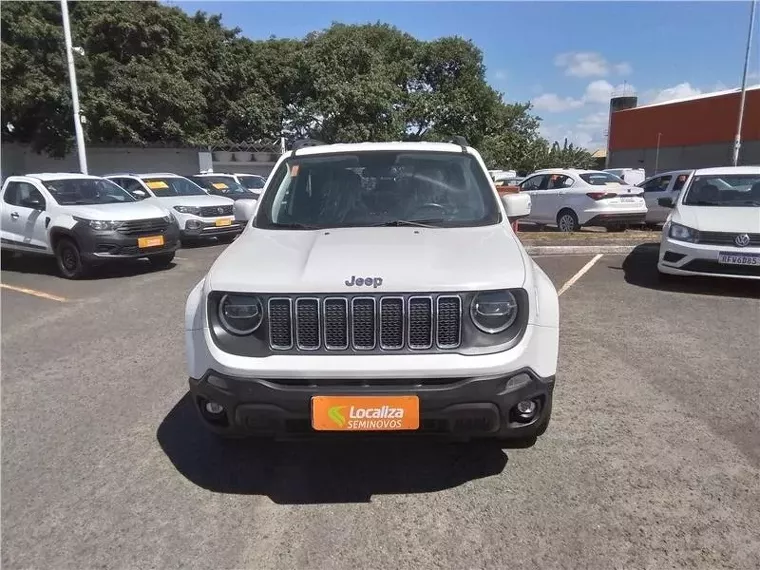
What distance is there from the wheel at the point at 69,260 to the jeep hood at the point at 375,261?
705 cm

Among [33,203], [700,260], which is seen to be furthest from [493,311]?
[33,203]

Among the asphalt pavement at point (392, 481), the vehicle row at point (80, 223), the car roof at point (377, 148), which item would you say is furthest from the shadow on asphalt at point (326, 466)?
the vehicle row at point (80, 223)

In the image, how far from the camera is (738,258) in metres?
6.99

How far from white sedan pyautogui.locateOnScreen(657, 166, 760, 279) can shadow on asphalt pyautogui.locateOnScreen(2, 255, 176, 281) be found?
800 cm

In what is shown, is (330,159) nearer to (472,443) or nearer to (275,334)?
(275,334)

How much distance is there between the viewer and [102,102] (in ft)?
86.0

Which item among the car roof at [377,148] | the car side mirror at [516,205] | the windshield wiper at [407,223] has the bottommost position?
the windshield wiper at [407,223]

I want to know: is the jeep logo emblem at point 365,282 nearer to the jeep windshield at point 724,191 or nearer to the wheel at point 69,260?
the jeep windshield at point 724,191

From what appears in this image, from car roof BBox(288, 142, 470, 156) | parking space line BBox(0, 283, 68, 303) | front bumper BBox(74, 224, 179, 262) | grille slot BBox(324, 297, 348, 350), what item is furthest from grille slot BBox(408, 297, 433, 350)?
front bumper BBox(74, 224, 179, 262)

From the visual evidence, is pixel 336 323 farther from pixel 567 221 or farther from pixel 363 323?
pixel 567 221

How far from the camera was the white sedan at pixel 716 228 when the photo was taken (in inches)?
277

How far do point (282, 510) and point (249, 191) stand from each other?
1425 cm

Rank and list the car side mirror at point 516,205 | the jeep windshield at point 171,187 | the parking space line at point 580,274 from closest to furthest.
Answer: the car side mirror at point 516,205 < the parking space line at point 580,274 < the jeep windshield at point 171,187

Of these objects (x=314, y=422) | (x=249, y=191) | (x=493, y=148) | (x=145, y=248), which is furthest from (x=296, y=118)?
(x=314, y=422)
